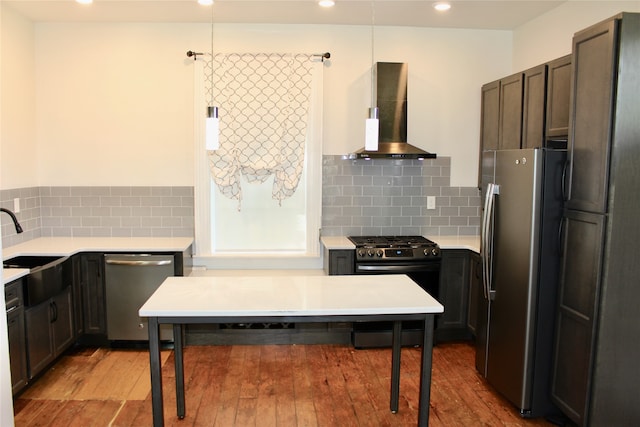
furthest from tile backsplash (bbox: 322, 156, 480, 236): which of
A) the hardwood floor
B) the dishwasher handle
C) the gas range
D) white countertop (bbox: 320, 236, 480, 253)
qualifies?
the dishwasher handle

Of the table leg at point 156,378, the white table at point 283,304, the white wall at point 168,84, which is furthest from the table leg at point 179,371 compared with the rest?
the white wall at point 168,84

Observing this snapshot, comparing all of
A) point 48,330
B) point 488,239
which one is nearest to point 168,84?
point 48,330

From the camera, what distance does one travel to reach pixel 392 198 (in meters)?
4.73

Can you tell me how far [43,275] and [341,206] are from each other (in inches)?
99.7

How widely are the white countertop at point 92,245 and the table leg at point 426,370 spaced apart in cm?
231

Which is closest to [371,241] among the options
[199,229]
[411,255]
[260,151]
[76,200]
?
[411,255]

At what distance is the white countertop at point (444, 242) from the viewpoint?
13.7ft

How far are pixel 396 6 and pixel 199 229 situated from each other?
2.60m

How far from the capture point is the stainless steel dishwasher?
4039 millimetres

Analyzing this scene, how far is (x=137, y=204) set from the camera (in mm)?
4605

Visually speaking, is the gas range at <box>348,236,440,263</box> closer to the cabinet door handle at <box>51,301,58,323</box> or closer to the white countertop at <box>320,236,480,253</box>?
the white countertop at <box>320,236,480,253</box>

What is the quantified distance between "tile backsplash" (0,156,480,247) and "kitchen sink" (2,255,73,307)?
2.09ft

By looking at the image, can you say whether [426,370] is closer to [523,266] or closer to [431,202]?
[523,266]

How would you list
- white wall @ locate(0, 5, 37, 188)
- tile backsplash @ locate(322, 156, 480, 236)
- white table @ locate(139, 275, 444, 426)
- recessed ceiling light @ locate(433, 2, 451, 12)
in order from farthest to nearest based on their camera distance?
tile backsplash @ locate(322, 156, 480, 236) < white wall @ locate(0, 5, 37, 188) < recessed ceiling light @ locate(433, 2, 451, 12) < white table @ locate(139, 275, 444, 426)
